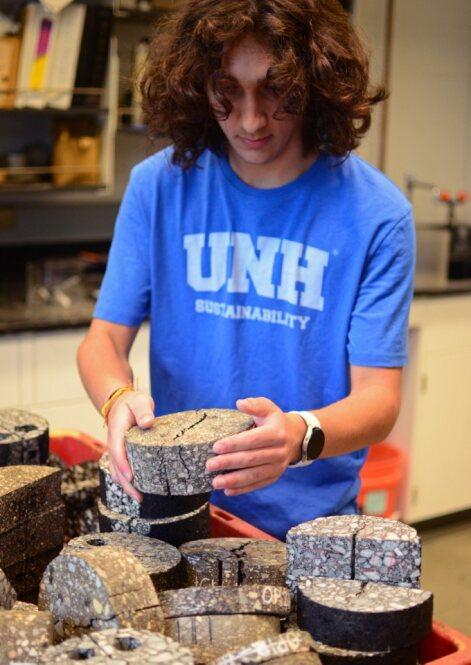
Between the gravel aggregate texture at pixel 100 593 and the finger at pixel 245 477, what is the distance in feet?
0.51

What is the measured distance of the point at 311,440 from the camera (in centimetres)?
129

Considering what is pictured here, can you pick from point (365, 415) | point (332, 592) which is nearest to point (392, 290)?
point (365, 415)

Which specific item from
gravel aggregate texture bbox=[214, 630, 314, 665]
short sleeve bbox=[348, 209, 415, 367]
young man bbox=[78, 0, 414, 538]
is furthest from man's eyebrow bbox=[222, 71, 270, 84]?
gravel aggregate texture bbox=[214, 630, 314, 665]

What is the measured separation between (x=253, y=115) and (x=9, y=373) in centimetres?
158

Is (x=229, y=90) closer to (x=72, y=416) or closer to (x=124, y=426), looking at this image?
(x=124, y=426)

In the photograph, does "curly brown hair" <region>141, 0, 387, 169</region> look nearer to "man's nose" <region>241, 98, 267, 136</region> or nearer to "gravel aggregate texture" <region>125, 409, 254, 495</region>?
"man's nose" <region>241, 98, 267, 136</region>

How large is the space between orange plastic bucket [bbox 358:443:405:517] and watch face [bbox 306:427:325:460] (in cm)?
208

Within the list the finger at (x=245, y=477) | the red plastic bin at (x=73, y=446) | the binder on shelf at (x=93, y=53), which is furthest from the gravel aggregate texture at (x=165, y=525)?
the binder on shelf at (x=93, y=53)

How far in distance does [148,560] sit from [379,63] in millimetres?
3167

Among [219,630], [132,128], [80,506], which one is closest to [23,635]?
[219,630]

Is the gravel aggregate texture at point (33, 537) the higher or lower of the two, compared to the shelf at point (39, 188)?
lower

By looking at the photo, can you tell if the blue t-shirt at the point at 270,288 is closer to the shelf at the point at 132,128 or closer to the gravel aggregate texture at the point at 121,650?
the gravel aggregate texture at the point at 121,650

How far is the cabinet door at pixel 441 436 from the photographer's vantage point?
3482mm

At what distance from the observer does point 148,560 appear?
44.8 inches
